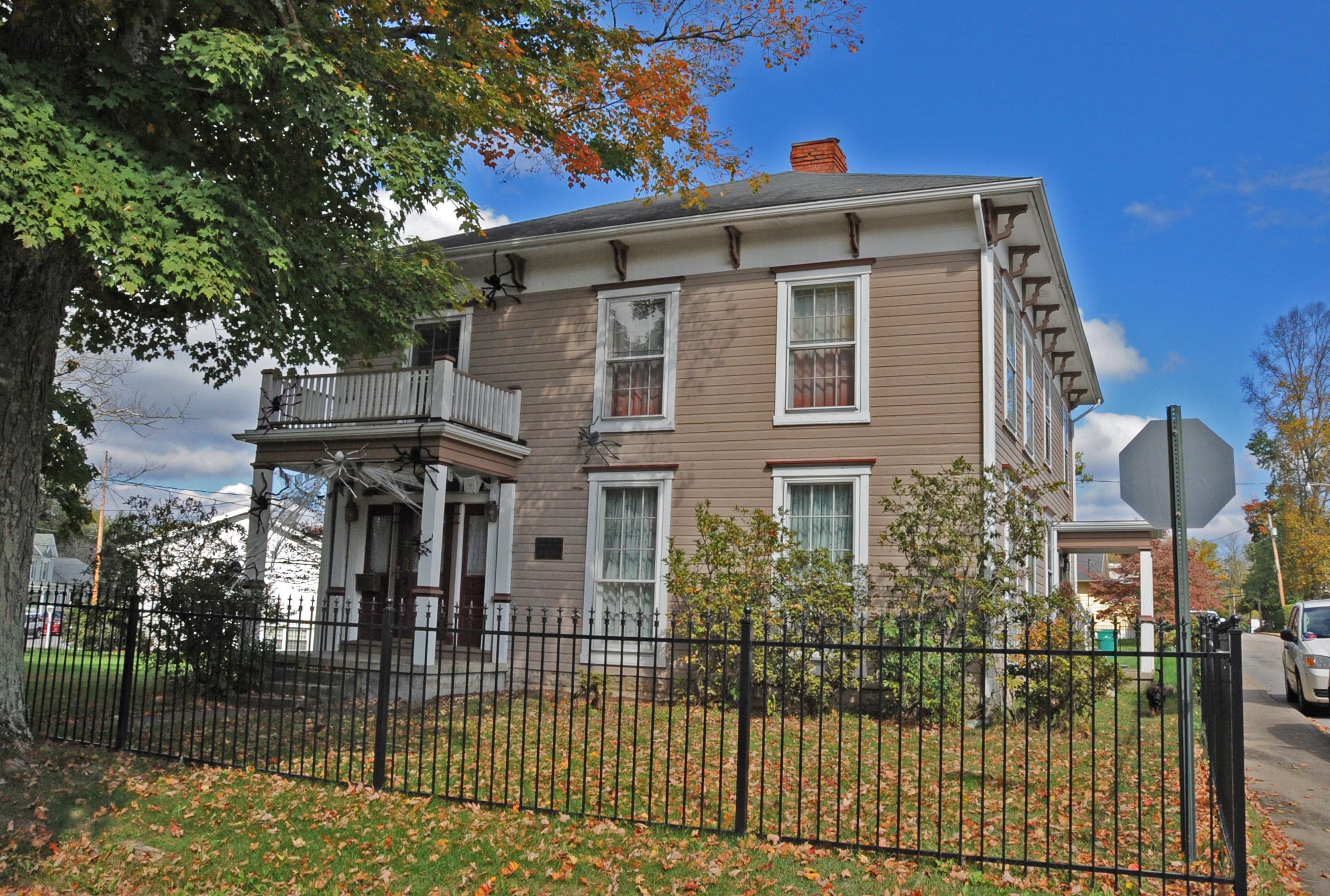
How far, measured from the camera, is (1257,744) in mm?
12281

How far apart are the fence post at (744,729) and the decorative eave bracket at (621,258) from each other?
9.64m

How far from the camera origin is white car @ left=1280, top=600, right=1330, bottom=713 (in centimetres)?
1489

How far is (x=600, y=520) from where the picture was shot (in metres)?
15.4

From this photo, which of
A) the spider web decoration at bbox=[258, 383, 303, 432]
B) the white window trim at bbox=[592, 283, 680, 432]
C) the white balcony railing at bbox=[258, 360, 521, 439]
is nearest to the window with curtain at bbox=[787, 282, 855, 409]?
the white window trim at bbox=[592, 283, 680, 432]

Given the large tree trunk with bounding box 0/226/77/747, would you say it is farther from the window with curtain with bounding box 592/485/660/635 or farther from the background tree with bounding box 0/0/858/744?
the window with curtain with bounding box 592/485/660/635

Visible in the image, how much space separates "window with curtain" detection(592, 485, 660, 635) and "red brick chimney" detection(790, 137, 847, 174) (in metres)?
7.08

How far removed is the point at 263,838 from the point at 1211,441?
6.68m

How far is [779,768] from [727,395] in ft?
23.4

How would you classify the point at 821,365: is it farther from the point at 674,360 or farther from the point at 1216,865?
the point at 1216,865

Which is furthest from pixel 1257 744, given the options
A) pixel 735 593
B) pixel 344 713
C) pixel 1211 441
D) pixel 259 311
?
pixel 259 311

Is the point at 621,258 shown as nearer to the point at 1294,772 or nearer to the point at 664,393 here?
the point at 664,393

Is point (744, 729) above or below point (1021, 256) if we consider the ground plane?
below

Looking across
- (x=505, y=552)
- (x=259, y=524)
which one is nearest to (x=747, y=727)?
(x=505, y=552)

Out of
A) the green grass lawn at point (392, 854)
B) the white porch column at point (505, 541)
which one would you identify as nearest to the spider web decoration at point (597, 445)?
the white porch column at point (505, 541)
